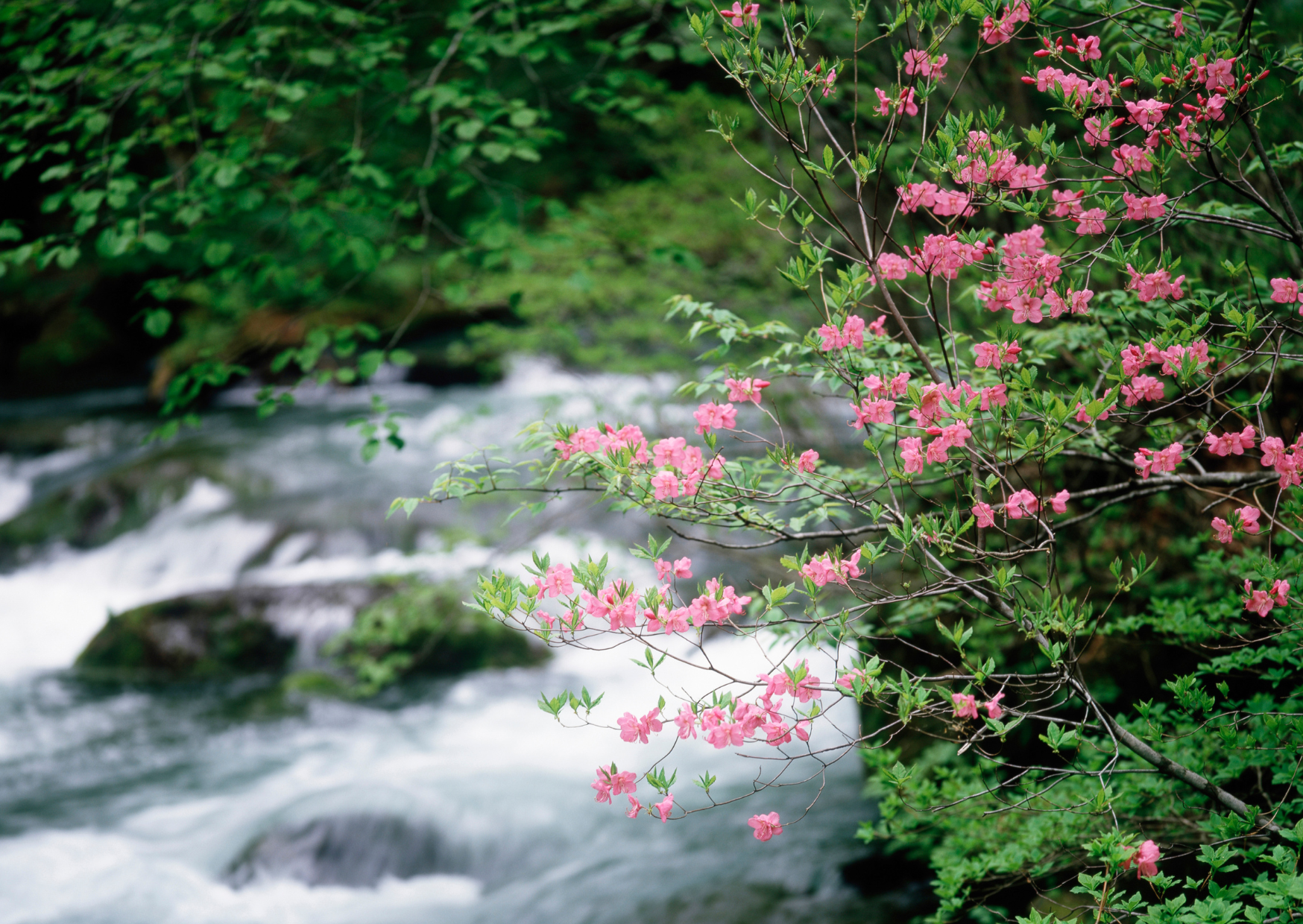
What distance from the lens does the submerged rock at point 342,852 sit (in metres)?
4.32

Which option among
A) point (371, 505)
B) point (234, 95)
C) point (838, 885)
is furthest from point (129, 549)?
point (838, 885)

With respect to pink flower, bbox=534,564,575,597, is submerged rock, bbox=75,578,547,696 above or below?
below

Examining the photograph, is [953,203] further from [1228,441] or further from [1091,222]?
[1228,441]

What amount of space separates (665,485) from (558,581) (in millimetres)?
284

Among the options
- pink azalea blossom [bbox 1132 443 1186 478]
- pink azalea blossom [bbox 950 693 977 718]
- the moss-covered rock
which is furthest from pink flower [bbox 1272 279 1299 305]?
the moss-covered rock

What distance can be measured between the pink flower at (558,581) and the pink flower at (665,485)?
0.75 ft

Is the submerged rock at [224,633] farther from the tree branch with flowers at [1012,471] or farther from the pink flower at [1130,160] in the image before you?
the pink flower at [1130,160]

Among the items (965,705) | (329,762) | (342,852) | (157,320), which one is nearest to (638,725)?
(965,705)

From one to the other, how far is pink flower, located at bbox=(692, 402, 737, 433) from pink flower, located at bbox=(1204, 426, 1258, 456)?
2.99ft

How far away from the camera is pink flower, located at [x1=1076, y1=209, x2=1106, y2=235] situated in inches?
73.7

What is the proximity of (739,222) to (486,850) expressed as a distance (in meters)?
3.81

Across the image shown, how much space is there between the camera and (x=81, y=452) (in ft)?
36.5

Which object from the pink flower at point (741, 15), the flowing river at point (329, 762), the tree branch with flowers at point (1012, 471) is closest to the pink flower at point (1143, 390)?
the tree branch with flowers at point (1012, 471)

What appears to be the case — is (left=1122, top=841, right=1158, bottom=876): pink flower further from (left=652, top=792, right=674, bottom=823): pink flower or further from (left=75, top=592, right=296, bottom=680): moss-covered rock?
(left=75, top=592, right=296, bottom=680): moss-covered rock
